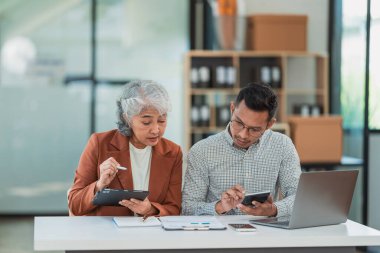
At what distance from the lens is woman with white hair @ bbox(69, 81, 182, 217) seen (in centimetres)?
350

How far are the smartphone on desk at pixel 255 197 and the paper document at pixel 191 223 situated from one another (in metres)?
0.15

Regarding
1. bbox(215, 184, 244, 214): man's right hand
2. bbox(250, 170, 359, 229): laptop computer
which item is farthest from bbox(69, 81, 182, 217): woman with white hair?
bbox(250, 170, 359, 229): laptop computer

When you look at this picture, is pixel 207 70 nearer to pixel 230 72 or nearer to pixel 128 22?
pixel 230 72

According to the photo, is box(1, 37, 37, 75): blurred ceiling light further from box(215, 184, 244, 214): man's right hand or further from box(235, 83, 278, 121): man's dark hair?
Answer: box(215, 184, 244, 214): man's right hand

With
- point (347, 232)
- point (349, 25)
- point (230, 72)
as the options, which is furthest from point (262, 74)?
point (347, 232)

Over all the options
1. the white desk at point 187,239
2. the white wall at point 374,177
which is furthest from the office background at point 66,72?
the white desk at point 187,239

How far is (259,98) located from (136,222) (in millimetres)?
819

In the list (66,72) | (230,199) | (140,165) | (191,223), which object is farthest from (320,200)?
(66,72)

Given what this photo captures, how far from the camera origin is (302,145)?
21.9 ft

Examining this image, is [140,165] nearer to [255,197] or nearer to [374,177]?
[255,197]

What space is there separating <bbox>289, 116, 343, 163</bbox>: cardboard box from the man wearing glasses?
2.85m

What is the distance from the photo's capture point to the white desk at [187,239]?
2865mm

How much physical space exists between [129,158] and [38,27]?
16.7 ft

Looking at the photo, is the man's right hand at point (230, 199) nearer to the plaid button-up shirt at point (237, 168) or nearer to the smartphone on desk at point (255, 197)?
the smartphone on desk at point (255, 197)
